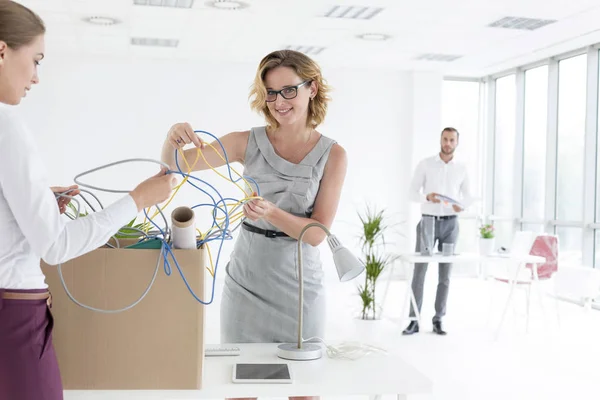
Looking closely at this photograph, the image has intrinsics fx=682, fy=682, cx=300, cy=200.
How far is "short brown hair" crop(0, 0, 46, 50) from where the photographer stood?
126cm

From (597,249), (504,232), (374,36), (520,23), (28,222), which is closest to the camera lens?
(28,222)

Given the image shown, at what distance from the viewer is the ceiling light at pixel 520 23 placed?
629 cm

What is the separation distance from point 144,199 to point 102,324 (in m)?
0.32

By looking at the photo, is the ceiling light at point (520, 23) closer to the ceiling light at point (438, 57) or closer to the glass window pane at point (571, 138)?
the glass window pane at point (571, 138)

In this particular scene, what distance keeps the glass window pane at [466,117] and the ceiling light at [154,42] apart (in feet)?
13.0

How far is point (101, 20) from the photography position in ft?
21.3

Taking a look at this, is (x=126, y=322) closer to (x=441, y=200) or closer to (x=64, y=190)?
(x=64, y=190)

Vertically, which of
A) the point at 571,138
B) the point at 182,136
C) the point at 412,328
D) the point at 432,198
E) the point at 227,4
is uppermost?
the point at 227,4

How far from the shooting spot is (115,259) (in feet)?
5.05

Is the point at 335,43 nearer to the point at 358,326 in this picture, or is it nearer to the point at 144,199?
the point at 358,326

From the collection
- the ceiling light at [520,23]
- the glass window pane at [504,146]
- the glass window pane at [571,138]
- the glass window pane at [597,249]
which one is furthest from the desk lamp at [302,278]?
the glass window pane at [504,146]

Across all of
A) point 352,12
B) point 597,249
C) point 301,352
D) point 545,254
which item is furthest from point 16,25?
point 597,249

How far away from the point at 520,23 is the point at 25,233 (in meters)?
6.04

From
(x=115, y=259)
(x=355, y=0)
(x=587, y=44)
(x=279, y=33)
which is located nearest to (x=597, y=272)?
(x=587, y=44)
